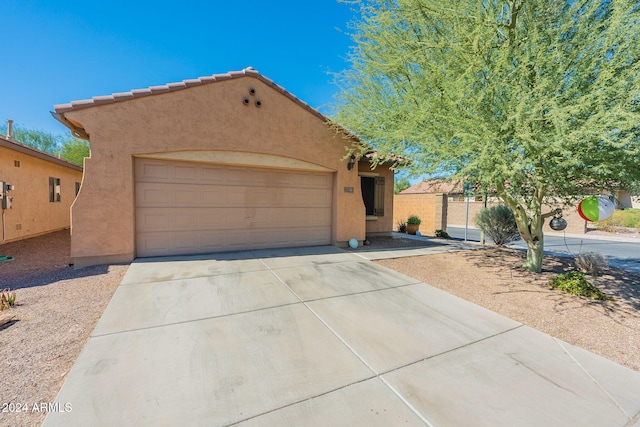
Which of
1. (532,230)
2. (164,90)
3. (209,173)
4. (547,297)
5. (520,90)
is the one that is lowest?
(547,297)

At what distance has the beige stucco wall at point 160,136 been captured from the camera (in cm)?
606

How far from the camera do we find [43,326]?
11.0 feet

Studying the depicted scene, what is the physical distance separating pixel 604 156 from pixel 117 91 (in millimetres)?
9822

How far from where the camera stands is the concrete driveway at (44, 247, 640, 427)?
2.16 m

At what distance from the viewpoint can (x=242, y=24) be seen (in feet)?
30.3

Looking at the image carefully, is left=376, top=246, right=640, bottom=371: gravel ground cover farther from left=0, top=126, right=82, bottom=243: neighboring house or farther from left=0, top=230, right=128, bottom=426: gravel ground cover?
left=0, top=126, right=82, bottom=243: neighboring house

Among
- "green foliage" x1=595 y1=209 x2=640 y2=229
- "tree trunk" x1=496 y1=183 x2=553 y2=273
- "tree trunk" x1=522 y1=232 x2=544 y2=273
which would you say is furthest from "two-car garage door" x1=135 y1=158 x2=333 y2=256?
"green foliage" x1=595 y1=209 x2=640 y2=229

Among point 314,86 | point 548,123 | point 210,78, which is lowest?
point 548,123

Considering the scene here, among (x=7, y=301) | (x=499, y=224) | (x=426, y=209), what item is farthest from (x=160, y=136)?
(x=426, y=209)

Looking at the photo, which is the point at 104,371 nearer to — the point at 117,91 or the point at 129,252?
the point at 129,252

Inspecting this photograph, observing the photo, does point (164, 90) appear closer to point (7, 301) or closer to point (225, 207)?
point (225, 207)

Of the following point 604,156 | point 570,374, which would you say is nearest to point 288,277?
point 570,374

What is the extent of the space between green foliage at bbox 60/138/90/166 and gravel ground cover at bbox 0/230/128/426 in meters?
19.5

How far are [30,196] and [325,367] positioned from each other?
12719 millimetres
